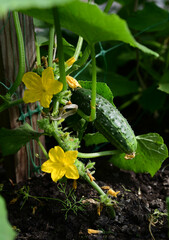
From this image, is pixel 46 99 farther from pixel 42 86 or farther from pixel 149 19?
pixel 149 19

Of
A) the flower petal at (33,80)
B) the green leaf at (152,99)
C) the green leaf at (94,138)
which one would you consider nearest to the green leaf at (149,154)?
the green leaf at (94,138)

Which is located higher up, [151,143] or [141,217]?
[151,143]

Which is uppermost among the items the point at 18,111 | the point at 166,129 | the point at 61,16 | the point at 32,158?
the point at 61,16

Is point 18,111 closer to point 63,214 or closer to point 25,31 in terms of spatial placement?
point 25,31

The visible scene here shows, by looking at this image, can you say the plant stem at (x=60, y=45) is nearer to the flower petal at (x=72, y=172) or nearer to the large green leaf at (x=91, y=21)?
the large green leaf at (x=91, y=21)

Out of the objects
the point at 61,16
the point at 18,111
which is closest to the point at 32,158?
the point at 18,111

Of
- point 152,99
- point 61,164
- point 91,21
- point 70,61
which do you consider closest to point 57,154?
point 61,164

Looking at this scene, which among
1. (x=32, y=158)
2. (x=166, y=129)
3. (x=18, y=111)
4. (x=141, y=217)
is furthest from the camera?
(x=166, y=129)

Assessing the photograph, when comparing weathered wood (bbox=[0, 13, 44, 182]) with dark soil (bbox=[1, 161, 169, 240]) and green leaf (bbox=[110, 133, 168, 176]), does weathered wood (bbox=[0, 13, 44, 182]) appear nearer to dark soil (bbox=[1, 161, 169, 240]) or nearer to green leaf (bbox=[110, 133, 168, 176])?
dark soil (bbox=[1, 161, 169, 240])
